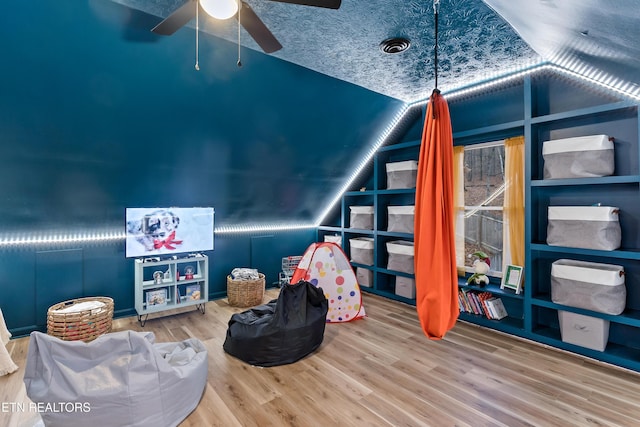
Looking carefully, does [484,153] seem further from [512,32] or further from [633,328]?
[633,328]

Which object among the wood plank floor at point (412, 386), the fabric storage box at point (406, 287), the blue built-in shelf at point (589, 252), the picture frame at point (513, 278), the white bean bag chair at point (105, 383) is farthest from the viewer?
the fabric storage box at point (406, 287)

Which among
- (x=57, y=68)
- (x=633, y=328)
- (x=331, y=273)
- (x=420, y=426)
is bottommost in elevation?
(x=420, y=426)

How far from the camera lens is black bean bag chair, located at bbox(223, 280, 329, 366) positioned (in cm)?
255

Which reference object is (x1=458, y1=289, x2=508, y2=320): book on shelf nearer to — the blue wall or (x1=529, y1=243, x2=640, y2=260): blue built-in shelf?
(x1=529, y1=243, x2=640, y2=260): blue built-in shelf

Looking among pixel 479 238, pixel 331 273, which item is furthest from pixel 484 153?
pixel 331 273

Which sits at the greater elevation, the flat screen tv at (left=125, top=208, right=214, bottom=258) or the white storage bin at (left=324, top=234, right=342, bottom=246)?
the flat screen tv at (left=125, top=208, right=214, bottom=258)

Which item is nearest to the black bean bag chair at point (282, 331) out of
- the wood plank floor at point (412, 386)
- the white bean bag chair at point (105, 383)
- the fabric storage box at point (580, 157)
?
the wood plank floor at point (412, 386)

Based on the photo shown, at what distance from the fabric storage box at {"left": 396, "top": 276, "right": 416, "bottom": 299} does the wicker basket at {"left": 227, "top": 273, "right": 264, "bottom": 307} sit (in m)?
1.79

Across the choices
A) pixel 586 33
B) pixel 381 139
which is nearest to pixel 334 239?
pixel 381 139

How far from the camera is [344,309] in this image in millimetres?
3529

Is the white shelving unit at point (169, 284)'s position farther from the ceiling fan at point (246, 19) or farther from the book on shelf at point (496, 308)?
the book on shelf at point (496, 308)

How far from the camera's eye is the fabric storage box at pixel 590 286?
2518 millimetres

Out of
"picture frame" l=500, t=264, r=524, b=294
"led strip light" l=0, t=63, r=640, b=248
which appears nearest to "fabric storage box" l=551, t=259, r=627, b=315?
"picture frame" l=500, t=264, r=524, b=294

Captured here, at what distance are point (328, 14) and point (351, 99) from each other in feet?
4.95
